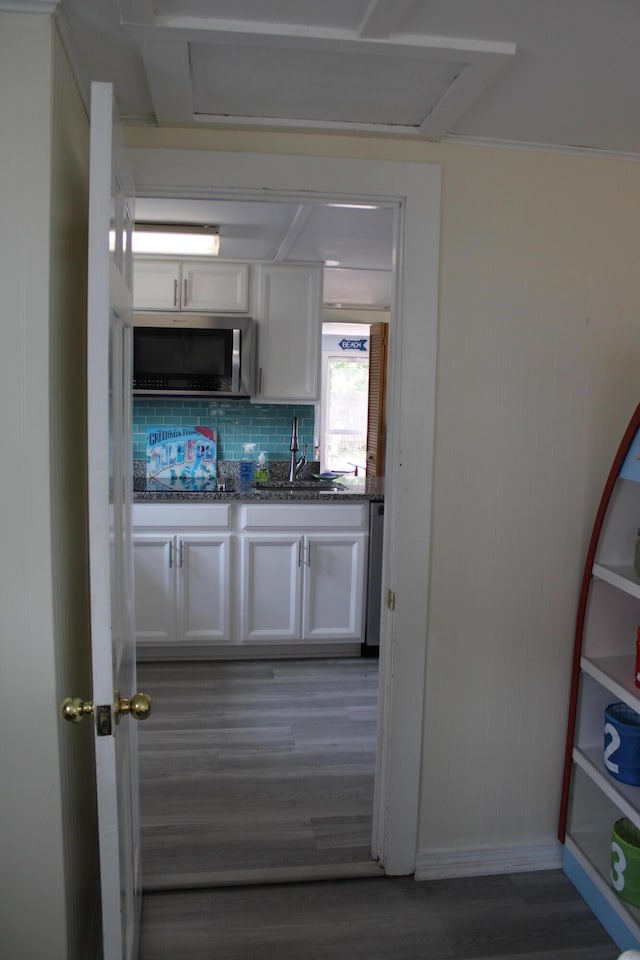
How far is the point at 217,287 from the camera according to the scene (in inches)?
169

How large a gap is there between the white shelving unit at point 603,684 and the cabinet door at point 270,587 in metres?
1.89

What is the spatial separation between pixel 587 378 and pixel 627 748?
41.0 inches

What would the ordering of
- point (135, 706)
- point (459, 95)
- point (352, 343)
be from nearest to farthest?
point (135, 706) → point (459, 95) → point (352, 343)

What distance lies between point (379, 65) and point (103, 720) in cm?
142

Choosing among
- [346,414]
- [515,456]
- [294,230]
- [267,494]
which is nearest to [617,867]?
[515,456]

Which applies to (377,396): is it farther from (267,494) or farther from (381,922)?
(381,922)

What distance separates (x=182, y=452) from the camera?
4668 mm

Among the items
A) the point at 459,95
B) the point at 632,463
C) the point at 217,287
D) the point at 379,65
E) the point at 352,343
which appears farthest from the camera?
the point at 352,343

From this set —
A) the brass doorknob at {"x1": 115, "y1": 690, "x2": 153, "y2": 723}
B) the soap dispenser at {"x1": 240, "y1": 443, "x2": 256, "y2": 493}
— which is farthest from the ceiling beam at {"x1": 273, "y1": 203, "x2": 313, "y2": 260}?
the brass doorknob at {"x1": 115, "y1": 690, "x2": 153, "y2": 723}

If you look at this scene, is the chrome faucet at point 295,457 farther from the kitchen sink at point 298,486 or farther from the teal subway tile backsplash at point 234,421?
the kitchen sink at point 298,486

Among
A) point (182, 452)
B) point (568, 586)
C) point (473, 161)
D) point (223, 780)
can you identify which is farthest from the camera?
point (182, 452)

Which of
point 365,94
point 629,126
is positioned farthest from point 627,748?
point 365,94

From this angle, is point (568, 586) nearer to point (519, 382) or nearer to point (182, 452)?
point (519, 382)

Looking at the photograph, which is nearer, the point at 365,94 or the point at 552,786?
the point at 365,94
